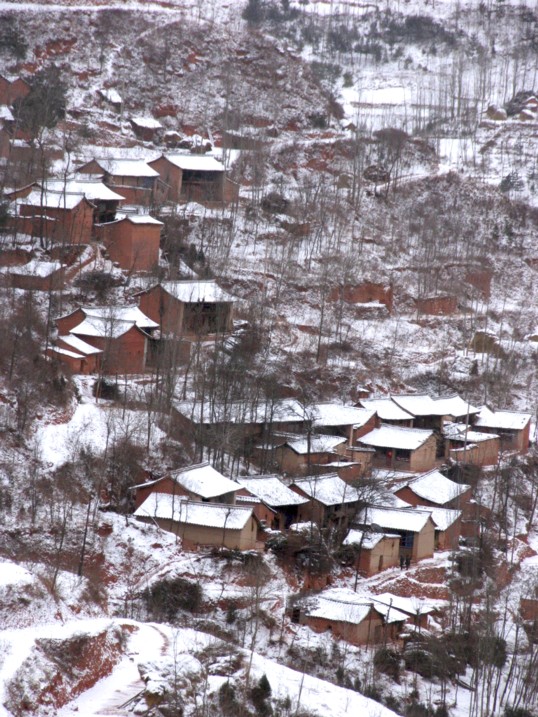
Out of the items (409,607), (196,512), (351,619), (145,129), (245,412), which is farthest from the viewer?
(145,129)

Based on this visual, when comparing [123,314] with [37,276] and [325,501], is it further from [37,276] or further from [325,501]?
[325,501]

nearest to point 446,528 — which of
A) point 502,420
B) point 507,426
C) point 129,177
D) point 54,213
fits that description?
point 507,426

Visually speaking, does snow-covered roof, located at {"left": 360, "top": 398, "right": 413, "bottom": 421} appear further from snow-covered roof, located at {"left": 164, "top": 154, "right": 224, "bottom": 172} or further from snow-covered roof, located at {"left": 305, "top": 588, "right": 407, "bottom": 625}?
snow-covered roof, located at {"left": 164, "top": 154, "right": 224, "bottom": 172}

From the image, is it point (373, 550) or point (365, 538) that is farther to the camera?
point (365, 538)

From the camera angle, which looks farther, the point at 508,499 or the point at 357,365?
the point at 357,365

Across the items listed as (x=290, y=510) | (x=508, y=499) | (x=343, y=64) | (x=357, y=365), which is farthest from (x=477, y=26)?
(x=290, y=510)

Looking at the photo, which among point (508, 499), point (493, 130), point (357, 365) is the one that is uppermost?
point (493, 130)

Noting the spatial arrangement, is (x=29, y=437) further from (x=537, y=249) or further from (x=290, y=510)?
(x=537, y=249)
